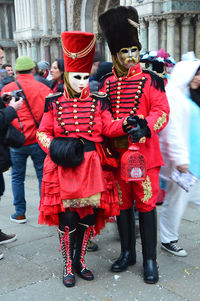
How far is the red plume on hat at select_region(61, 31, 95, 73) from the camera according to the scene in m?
2.67

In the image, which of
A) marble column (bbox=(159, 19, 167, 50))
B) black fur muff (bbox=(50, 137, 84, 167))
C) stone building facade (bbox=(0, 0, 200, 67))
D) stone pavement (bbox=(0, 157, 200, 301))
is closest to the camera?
black fur muff (bbox=(50, 137, 84, 167))

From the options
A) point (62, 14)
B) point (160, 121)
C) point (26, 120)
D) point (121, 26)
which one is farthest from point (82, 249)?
point (62, 14)

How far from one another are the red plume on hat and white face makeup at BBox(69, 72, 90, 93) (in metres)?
0.03

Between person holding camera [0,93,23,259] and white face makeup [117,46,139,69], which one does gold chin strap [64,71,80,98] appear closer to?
white face makeup [117,46,139,69]

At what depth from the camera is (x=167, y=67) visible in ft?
14.0

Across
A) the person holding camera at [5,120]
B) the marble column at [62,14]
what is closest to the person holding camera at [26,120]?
the person holding camera at [5,120]

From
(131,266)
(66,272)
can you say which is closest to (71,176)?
(66,272)

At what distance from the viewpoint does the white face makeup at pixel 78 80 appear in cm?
281

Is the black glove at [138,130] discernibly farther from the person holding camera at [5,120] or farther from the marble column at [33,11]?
the marble column at [33,11]

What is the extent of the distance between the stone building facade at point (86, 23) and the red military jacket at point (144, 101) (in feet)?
29.5

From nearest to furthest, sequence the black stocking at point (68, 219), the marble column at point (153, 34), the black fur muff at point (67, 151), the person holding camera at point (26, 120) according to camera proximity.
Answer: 1. the black fur muff at point (67, 151)
2. the black stocking at point (68, 219)
3. the person holding camera at point (26, 120)
4. the marble column at point (153, 34)

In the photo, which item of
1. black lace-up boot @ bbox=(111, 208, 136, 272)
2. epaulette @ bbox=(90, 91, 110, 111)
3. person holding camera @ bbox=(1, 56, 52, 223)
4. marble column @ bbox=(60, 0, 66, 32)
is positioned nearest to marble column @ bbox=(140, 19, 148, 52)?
marble column @ bbox=(60, 0, 66, 32)

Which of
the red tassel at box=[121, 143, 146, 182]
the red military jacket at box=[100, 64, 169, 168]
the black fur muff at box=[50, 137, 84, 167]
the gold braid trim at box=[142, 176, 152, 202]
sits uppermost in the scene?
the red military jacket at box=[100, 64, 169, 168]

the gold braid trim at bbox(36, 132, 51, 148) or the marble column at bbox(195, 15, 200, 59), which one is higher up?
the marble column at bbox(195, 15, 200, 59)
